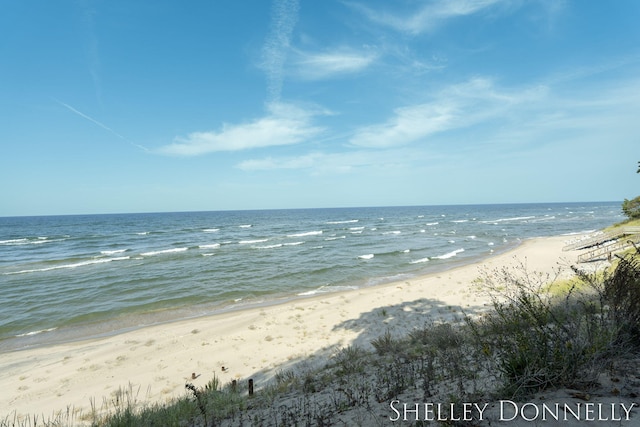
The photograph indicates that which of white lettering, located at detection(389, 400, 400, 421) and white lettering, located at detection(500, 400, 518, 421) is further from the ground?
white lettering, located at detection(500, 400, 518, 421)

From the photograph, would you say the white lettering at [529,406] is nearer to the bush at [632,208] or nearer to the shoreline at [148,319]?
the shoreline at [148,319]

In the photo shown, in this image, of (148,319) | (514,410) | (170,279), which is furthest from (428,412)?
(170,279)

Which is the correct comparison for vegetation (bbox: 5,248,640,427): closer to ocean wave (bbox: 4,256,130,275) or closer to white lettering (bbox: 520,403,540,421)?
white lettering (bbox: 520,403,540,421)

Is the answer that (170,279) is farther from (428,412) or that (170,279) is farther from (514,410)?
(514,410)

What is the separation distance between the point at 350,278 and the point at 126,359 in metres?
13.7

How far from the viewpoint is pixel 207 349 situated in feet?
34.0

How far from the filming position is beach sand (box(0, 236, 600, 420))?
808 centimetres

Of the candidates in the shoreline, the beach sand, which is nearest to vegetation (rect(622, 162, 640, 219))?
the shoreline

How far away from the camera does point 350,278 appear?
20859 mm

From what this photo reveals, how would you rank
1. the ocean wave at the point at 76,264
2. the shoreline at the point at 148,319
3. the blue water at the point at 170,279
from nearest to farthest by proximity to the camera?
the shoreline at the point at 148,319
the blue water at the point at 170,279
the ocean wave at the point at 76,264

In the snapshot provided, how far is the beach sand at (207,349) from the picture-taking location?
808 centimetres

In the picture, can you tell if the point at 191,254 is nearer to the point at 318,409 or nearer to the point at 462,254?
the point at 462,254

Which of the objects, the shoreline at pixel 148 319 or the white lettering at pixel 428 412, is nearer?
the white lettering at pixel 428 412

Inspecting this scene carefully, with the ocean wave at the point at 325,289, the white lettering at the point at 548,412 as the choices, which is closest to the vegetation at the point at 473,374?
the white lettering at the point at 548,412
